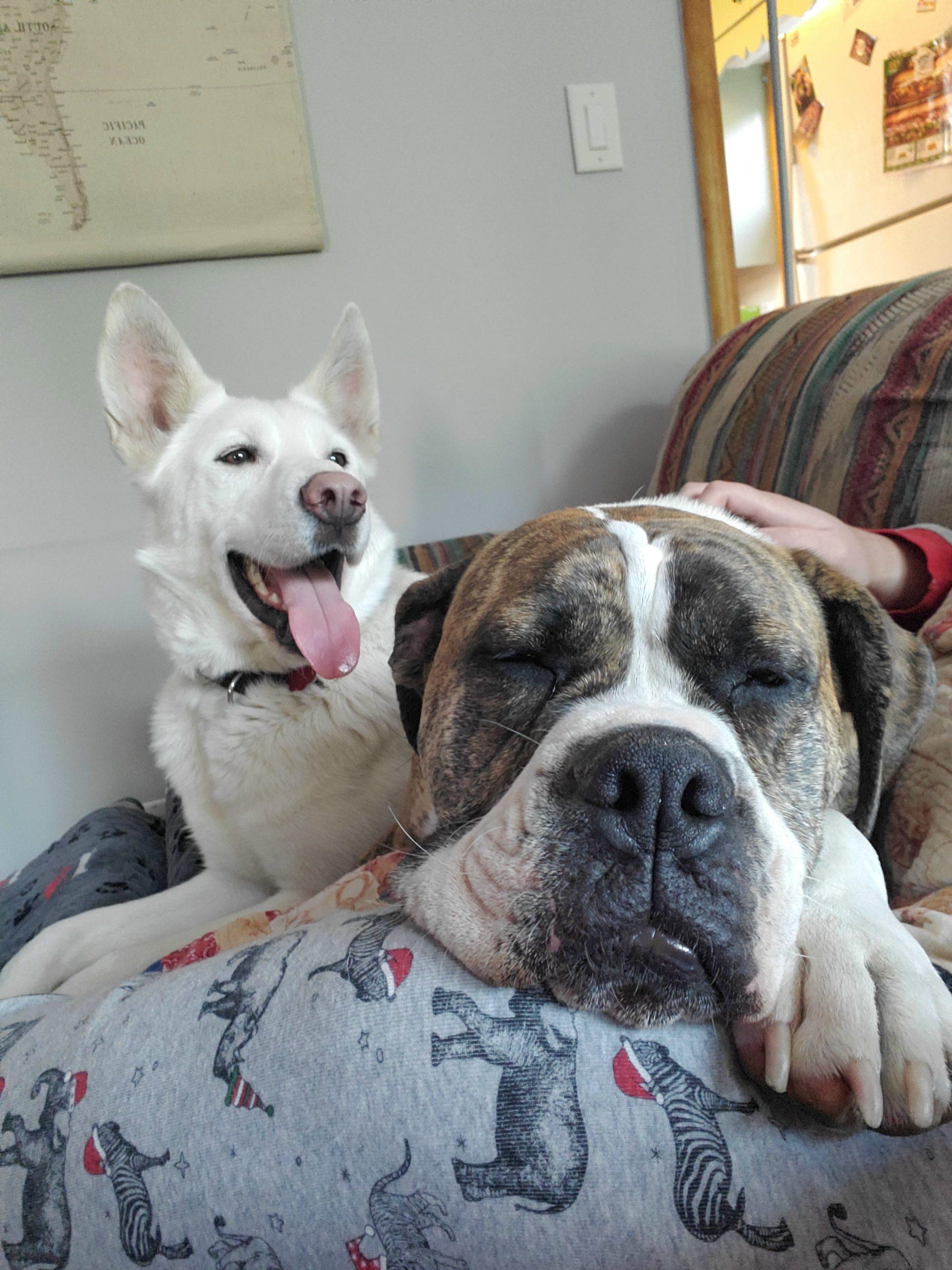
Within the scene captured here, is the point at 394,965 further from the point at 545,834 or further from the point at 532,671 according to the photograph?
the point at 532,671

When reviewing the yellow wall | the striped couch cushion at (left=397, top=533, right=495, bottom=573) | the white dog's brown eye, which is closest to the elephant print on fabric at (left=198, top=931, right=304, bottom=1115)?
the white dog's brown eye

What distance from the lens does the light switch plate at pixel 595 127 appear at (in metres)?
2.48

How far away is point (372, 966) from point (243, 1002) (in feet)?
0.41

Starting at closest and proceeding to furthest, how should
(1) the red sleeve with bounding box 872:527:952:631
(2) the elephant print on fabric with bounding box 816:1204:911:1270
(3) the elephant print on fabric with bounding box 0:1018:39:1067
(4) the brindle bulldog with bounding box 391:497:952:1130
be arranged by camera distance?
(2) the elephant print on fabric with bounding box 816:1204:911:1270 < (4) the brindle bulldog with bounding box 391:497:952:1130 < (3) the elephant print on fabric with bounding box 0:1018:39:1067 < (1) the red sleeve with bounding box 872:527:952:631

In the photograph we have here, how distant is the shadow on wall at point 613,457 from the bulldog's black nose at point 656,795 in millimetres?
2111

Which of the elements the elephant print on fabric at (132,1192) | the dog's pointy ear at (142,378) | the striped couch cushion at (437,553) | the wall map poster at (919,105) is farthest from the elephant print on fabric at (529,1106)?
the wall map poster at (919,105)

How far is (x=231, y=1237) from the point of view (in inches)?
23.3

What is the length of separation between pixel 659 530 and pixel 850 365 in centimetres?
84

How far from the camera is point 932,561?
126 centimetres

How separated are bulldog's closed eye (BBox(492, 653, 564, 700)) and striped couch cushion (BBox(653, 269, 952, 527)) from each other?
91cm

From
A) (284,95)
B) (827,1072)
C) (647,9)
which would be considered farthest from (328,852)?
(647,9)

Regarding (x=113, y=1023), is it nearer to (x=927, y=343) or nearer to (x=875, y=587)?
(x=875, y=587)

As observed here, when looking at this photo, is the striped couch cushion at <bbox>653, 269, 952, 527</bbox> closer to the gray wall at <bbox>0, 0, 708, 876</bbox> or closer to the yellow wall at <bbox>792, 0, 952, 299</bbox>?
the gray wall at <bbox>0, 0, 708, 876</bbox>

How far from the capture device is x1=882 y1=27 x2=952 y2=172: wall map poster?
3014 mm
